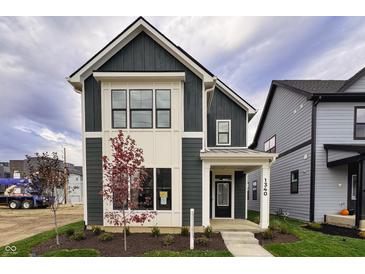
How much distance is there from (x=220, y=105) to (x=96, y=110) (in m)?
6.52

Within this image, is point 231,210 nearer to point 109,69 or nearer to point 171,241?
point 171,241

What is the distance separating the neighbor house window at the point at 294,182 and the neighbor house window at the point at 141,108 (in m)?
9.79

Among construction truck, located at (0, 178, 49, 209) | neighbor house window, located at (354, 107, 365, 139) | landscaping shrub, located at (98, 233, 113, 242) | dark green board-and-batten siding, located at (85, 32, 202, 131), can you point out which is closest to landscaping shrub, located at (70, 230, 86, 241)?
landscaping shrub, located at (98, 233, 113, 242)

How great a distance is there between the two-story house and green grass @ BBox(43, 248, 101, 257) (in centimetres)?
200

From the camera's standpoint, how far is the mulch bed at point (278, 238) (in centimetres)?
710

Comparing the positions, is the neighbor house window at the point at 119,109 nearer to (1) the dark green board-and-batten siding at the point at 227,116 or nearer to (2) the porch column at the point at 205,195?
(2) the porch column at the point at 205,195

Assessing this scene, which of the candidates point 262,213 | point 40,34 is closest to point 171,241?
point 262,213

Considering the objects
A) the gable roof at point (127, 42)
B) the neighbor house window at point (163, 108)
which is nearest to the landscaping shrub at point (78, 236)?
the neighbor house window at point (163, 108)

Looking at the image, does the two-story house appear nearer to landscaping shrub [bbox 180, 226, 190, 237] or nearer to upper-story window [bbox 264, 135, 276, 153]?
landscaping shrub [bbox 180, 226, 190, 237]

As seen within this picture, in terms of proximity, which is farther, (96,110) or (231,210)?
(231,210)

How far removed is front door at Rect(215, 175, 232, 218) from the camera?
1093 centimetres

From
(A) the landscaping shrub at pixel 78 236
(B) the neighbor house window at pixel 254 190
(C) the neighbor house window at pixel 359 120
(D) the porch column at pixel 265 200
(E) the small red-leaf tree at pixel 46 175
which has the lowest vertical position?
(B) the neighbor house window at pixel 254 190

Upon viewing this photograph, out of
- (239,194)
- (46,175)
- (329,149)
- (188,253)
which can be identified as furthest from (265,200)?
(46,175)

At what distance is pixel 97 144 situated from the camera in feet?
27.5
